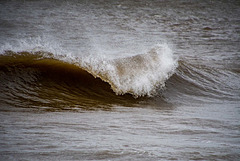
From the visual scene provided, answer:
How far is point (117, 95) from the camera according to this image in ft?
14.9

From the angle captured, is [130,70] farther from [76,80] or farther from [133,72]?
[76,80]

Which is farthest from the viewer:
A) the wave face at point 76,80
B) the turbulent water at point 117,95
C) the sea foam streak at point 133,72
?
the sea foam streak at point 133,72

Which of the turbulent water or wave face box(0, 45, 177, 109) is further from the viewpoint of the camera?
wave face box(0, 45, 177, 109)

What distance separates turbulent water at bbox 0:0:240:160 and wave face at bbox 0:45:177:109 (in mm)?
14

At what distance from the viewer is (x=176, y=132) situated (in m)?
2.96

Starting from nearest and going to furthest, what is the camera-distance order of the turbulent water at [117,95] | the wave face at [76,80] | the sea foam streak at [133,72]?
1. the turbulent water at [117,95]
2. the wave face at [76,80]
3. the sea foam streak at [133,72]

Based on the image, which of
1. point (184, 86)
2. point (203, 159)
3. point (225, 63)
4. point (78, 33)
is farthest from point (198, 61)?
point (203, 159)

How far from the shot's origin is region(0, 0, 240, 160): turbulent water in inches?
98.3

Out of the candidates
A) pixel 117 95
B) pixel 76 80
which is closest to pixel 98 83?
pixel 76 80

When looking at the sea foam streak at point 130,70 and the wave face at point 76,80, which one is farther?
the sea foam streak at point 130,70

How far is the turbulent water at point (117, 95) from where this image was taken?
98.3 inches

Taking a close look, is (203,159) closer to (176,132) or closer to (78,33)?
(176,132)

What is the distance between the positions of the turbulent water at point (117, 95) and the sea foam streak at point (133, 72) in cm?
2

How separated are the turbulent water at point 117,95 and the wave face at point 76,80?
0.01 meters
